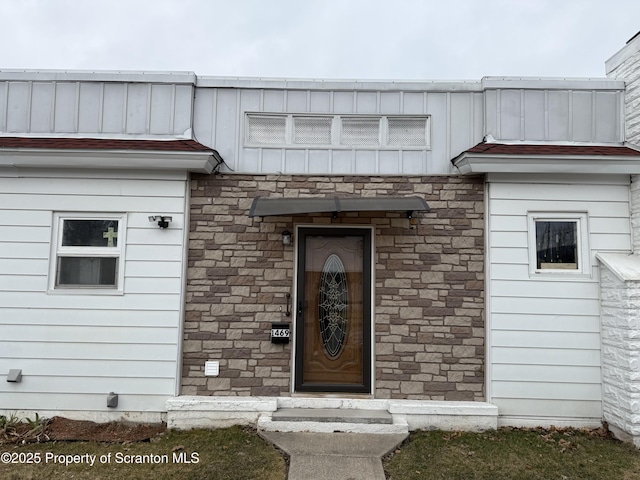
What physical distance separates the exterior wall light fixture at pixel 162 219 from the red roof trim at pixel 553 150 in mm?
3611

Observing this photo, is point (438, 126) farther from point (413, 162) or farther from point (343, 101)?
point (343, 101)

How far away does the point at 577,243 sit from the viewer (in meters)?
5.00

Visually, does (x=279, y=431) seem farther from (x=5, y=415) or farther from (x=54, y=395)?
(x=5, y=415)

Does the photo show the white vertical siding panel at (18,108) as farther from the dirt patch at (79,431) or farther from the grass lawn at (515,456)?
the grass lawn at (515,456)

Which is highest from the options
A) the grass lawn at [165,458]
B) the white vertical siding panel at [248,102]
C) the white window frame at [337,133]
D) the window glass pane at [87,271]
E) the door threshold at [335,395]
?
the white vertical siding panel at [248,102]

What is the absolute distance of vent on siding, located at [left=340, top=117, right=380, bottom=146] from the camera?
5.25 metres

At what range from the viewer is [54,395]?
15.9 ft

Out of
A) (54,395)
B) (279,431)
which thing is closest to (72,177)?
(54,395)

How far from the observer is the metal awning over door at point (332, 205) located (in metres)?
4.57

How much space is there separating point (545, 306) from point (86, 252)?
5499mm

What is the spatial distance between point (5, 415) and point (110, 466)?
189cm

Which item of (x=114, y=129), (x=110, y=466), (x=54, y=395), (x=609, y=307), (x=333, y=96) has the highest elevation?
(x=333, y=96)

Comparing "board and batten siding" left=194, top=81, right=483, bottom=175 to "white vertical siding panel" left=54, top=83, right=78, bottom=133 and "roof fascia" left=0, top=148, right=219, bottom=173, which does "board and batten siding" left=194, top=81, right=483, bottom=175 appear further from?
"white vertical siding panel" left=54, top=83, right=78, bottom=133

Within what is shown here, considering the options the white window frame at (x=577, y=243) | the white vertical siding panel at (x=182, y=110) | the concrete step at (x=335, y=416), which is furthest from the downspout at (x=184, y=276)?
the white window frame at (x=577, y=243)
